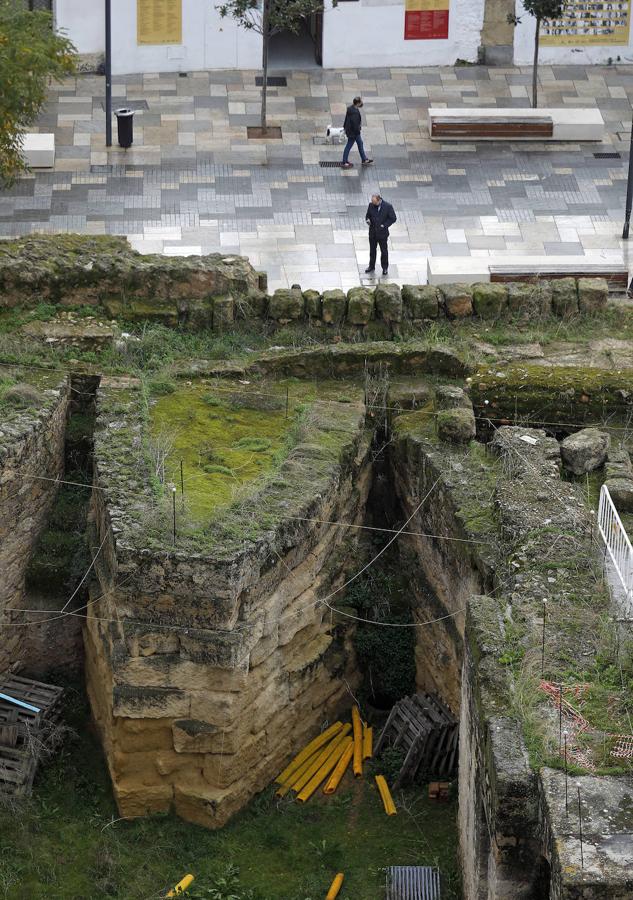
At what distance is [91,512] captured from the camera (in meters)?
17.4

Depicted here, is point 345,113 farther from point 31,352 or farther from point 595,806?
point 595,806

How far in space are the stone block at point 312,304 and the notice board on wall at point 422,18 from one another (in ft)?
35.4

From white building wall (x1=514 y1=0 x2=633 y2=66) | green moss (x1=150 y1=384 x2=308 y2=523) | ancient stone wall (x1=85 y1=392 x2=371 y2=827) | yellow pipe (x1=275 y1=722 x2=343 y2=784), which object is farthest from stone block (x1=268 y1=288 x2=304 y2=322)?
white building wall (x1=514 y1=0 x2=633 y2=66)

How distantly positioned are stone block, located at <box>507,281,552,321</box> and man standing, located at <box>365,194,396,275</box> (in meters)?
2.92

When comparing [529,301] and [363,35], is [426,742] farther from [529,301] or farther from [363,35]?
[363,35]

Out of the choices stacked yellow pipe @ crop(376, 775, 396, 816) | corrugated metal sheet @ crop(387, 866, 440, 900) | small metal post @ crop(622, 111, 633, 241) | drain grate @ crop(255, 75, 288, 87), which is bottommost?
corrugated metal sheet @ crop(387, 866, 440, 900)

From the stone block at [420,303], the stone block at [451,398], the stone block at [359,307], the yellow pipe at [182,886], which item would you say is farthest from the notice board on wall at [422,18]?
the yellow pipe at [182,886]

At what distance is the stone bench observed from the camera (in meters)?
22.5

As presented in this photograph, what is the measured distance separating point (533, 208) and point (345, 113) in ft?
13.6

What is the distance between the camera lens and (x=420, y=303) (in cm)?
2000

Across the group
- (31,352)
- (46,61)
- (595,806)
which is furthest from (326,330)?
(595,806)

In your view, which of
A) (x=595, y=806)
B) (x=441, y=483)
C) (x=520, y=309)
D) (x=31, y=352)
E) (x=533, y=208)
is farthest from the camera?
(x=533, y=208)

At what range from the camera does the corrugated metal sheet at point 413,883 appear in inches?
594

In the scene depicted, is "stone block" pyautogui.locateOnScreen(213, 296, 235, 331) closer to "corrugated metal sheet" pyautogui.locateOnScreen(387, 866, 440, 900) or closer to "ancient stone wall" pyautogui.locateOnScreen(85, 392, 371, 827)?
"ancient stone wall" pyautogui.locateOnScreen(85, 392, 371, 827)
